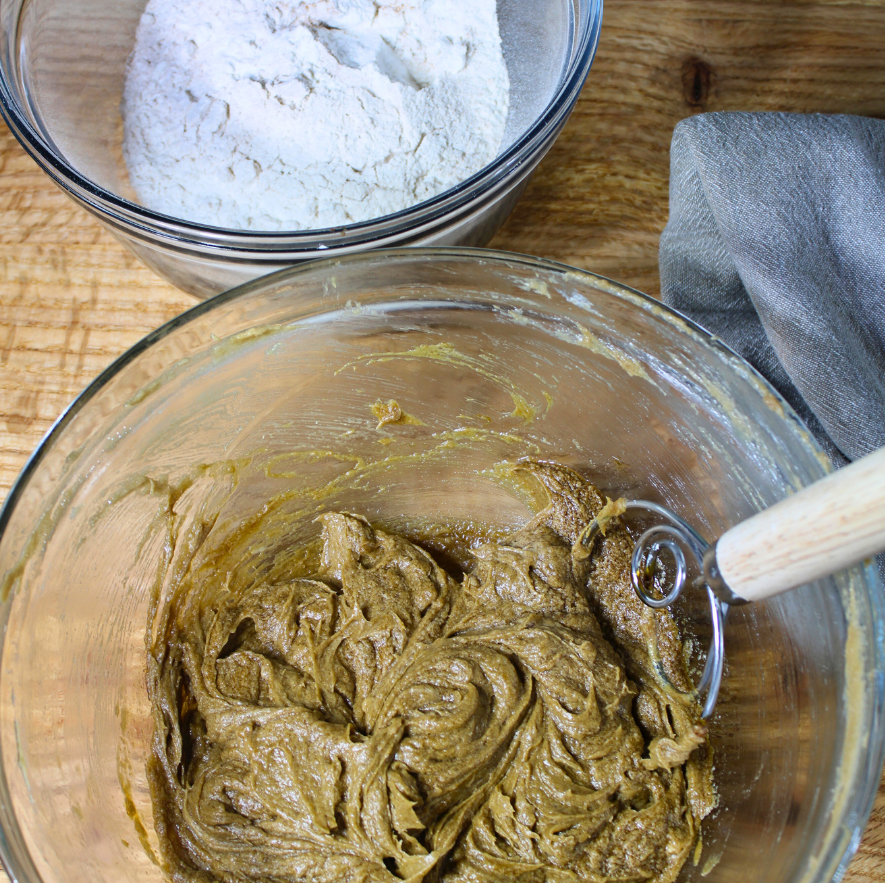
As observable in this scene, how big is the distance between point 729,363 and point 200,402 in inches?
37.8

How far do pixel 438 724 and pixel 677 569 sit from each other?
0.55 m

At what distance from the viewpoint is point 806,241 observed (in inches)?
63.9

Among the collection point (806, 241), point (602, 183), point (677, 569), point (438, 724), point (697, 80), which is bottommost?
point (438, 724)

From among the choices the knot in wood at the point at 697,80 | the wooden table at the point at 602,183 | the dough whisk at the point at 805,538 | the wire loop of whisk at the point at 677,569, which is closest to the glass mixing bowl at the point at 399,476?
the wire loop of whisk at the point at 677,569

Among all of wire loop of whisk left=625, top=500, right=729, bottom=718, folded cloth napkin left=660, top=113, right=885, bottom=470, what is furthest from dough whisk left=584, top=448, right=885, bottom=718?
folded cloth napkin left=660, top=113, right=885, bottom=470

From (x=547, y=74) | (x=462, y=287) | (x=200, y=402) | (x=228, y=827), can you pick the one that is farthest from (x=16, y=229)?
(x=228, y=827)

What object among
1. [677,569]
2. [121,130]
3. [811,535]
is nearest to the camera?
[811,535]

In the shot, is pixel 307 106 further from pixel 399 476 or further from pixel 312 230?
pixel 399 476

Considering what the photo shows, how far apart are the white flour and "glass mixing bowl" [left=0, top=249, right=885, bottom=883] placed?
32cm

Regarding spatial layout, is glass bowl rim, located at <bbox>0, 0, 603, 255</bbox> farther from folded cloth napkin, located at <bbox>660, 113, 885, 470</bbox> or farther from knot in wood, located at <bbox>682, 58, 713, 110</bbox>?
knot in wood, located at <bbox>682, 58, 713, 110</bbox>

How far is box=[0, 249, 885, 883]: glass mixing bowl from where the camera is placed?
50.9 inches

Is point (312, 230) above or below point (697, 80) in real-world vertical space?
below

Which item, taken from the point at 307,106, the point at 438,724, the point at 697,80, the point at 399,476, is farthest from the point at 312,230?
the point at 697,80

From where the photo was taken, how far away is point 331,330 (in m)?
1.48
